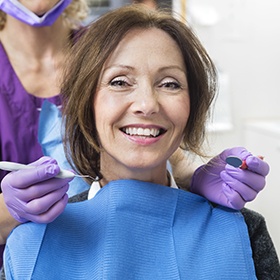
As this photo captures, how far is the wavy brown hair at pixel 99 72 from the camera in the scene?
1057mm

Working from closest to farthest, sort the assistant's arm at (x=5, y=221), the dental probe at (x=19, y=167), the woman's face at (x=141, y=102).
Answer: the dental probe at (x=19, y=167) < the woman's face at (x=141, y=102) < the assistant's arm at (x=5, y=221)

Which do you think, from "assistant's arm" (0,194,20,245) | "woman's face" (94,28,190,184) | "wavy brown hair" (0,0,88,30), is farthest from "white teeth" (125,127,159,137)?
"wavy brown hair" (0,0,88,30)

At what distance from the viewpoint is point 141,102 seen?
3.26 ft

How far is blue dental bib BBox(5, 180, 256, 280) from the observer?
0.96m

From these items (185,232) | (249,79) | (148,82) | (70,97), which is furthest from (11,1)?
(249,79)

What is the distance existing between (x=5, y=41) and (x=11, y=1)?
0.18 meters

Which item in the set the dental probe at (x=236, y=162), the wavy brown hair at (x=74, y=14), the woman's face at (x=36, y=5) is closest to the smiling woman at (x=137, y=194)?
the dental probe at (x=236, y=162)

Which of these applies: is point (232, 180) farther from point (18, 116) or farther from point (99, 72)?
point (18, 116)

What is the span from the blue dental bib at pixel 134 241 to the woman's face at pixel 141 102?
9 cm

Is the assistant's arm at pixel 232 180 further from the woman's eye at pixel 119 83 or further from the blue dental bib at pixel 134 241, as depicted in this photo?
the woman's eye at pixel 119 83

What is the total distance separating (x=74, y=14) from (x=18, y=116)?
456 millimetres

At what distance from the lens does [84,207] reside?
1.06m

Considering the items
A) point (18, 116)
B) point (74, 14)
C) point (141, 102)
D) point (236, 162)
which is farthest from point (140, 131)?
point (74, 14)

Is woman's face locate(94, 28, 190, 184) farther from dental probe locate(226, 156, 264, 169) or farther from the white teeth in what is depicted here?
dental probe locate(226, 156, 264, 169)
